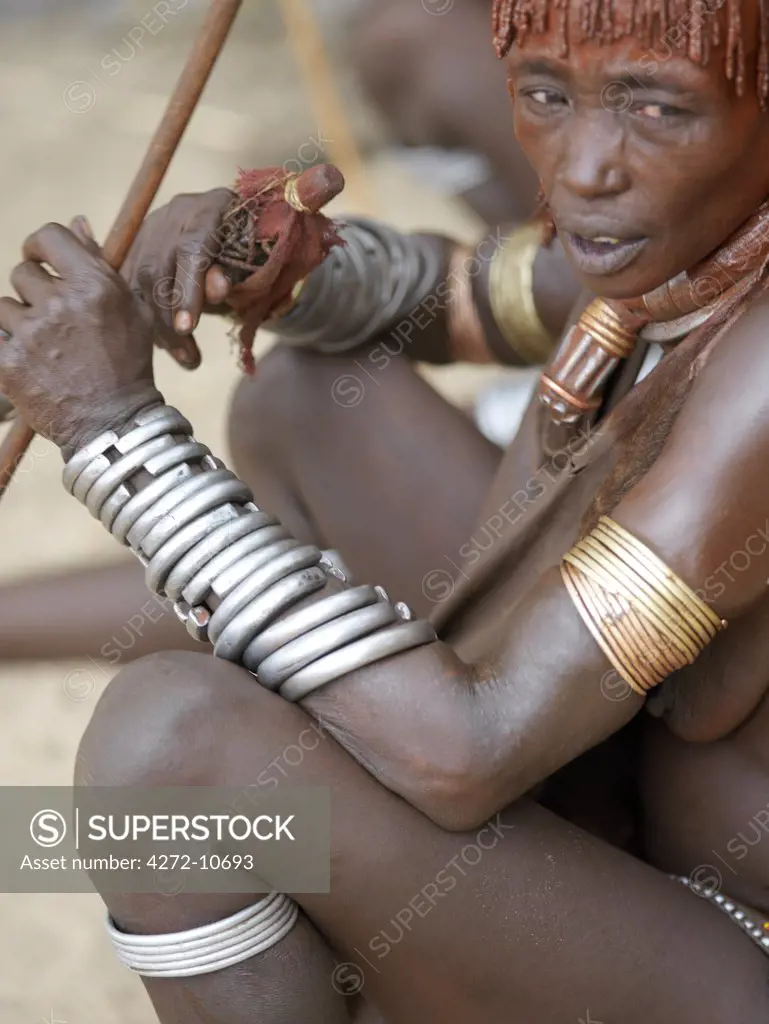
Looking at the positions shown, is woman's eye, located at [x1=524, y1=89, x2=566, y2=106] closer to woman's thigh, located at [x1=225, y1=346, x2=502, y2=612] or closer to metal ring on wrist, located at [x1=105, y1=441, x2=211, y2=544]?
metal ring on wrist, located at [x1=105, y1=441, x2=211, y2=544]

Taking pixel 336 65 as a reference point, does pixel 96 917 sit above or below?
below

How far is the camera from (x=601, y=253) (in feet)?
4.33

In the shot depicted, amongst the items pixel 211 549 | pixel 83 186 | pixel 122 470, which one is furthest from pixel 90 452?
pixel 83 186

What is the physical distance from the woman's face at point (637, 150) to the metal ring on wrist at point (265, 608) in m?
0.37

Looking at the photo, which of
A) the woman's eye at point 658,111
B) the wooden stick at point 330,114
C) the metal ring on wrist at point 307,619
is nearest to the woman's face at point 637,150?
the woman's eye at point 658,111

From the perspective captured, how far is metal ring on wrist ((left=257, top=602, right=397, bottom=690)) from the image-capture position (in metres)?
1.30

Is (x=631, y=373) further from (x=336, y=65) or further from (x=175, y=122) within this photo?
(x=336, y=65)

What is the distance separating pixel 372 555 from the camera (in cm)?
189

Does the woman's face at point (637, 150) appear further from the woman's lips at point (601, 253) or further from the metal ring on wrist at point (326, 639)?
the metal ring on wrist at point (326, 639)

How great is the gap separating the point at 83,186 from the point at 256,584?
3.30m

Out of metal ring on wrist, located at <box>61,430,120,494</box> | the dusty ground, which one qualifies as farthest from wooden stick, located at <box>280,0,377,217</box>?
metal ring on wrist, located at <box>61,430,120,494</box>

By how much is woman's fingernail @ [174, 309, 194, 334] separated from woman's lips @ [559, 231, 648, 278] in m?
0.40

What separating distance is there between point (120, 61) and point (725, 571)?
4175 millimetres

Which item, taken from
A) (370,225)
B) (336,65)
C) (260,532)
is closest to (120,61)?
(336,65)
